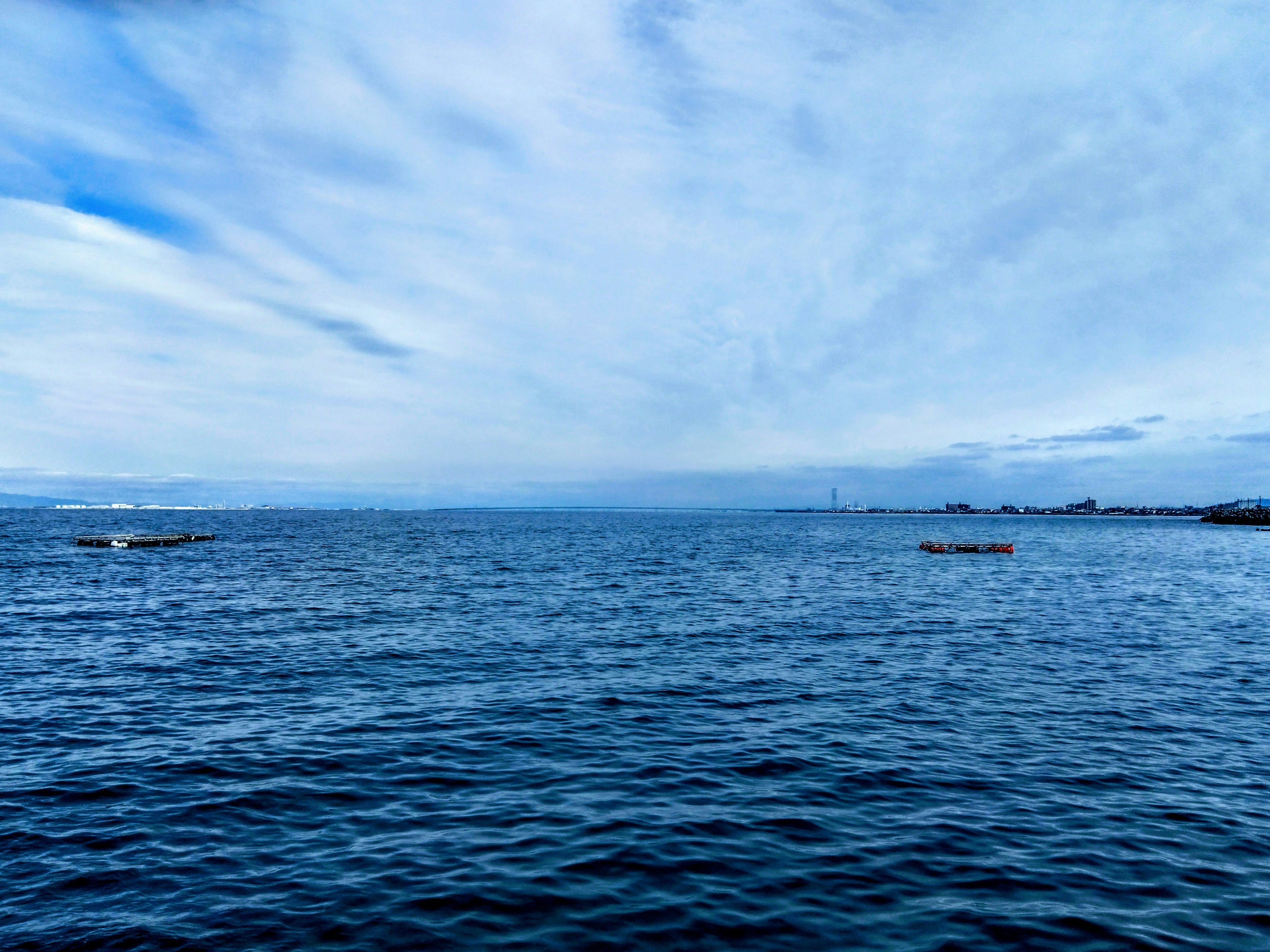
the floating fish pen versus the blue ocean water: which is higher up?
the floating fish pen

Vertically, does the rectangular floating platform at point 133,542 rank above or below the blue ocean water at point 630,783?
above

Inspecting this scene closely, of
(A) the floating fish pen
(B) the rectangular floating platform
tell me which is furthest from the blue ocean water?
(A) the floating fish pen

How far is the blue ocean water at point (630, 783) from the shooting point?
11820 mm

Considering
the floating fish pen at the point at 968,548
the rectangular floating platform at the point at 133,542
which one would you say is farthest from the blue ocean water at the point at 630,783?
the floating fish pen at the point at 968,548

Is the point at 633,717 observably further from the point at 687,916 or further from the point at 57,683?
the point at 57,683

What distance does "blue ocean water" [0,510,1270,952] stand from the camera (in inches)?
465

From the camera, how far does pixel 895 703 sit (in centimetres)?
2458

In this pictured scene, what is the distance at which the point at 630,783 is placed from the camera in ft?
57.5

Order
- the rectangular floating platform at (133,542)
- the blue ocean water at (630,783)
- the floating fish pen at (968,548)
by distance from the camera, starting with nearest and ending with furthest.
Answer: the blue ocean water at (630,783) → the rectangular floating platform at (133,542) → the floating fish pen at (968,548)

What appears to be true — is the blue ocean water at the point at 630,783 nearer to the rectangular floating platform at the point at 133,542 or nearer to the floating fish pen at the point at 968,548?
the rectangular floating platform at the point at 133,542

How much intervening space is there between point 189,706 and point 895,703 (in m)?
23.5

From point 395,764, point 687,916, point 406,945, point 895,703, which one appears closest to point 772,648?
point 895,703

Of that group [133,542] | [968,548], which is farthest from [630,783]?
[133,542]

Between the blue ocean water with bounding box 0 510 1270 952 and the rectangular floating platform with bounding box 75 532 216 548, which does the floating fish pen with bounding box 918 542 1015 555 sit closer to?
the blue ocean water with bounding box 0 510 1270 952
